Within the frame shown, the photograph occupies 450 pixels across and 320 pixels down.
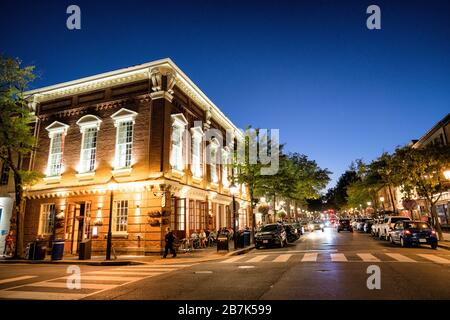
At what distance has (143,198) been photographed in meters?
19.1

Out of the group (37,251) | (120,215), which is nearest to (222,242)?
(120,215)

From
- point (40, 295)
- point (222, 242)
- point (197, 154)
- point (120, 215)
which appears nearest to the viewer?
point (40, 295)

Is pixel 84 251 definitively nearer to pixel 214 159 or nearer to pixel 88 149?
pixel 88 149

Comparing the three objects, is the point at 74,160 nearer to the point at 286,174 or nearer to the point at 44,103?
the point at 44,103

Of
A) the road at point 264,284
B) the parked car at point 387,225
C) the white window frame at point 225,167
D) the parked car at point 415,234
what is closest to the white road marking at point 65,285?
the road at point 264,284

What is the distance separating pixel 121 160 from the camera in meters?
20.9

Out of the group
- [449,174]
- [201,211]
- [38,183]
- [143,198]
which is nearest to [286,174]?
[201,211]

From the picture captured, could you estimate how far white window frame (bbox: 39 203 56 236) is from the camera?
22.5 meters

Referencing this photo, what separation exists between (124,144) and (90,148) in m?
3.17

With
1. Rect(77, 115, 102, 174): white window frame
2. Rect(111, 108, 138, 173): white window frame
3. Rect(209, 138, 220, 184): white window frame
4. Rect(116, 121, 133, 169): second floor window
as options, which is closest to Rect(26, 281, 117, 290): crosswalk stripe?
Rect(111, 108, 138, 173): white window frame

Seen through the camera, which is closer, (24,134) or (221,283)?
(221,283)

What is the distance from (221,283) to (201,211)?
1651 centimetres

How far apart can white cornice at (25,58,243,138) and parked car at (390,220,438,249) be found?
17.9 meters
